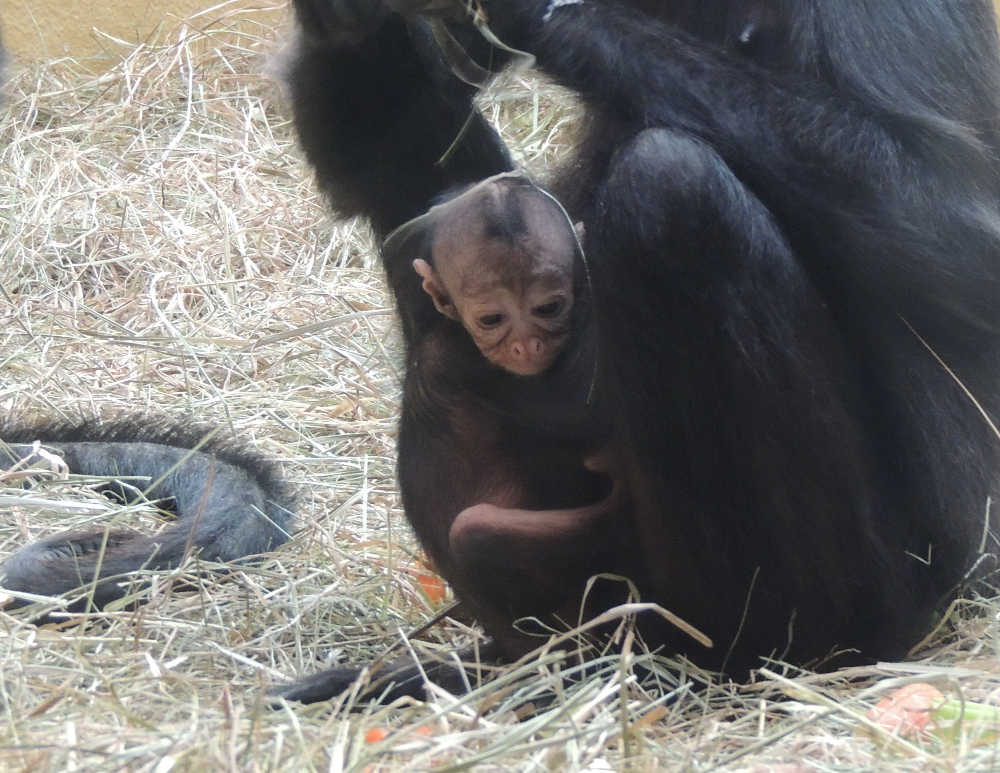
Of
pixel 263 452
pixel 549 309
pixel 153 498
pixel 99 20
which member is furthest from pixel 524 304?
pixel 99 20

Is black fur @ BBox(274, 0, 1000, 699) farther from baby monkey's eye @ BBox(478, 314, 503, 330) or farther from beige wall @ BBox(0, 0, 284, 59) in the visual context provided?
beige wall @ BBox(0, 0, 284, 59)

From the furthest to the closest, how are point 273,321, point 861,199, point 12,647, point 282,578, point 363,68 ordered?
point 273,321
point 282,578
point 363,68
point 12,647
point 861,199

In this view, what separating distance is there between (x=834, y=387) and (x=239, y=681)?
149cm

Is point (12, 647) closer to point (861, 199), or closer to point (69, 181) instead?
point (861, 199)

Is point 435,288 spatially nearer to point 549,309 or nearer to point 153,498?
point 549,309

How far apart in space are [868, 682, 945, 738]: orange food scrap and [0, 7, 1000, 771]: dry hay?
0.05 meters

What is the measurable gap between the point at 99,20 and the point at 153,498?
4.55 meters

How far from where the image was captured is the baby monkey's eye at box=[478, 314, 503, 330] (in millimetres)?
3246

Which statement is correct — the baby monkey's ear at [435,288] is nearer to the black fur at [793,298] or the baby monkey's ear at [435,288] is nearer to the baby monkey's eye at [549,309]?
the baby monkey's eye at [549,309]

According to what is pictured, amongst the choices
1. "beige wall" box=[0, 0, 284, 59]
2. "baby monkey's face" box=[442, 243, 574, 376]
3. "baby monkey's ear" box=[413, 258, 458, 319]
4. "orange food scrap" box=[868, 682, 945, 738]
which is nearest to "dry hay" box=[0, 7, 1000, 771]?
"orange food scrap" box=[868, 682, 945, 738]

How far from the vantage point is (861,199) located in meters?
2.98

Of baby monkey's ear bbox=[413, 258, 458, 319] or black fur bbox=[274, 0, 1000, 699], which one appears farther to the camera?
baby monkey's ear bbox=[413, 258, 458, 319]

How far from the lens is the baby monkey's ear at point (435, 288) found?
337cm

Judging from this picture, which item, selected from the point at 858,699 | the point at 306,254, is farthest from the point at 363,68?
the point at 306,254
